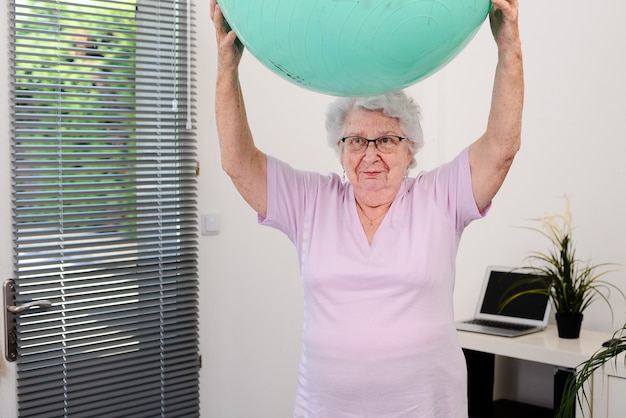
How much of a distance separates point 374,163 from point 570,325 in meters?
1.35

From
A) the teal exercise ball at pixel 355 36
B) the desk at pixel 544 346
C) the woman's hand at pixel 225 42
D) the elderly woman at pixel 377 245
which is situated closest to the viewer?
the teal exercise ball at pixel 355 36

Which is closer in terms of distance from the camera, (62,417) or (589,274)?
(62,417)

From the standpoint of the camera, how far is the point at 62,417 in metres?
2.54

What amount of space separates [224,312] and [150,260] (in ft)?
1.19

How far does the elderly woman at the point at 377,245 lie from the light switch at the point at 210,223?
109cm

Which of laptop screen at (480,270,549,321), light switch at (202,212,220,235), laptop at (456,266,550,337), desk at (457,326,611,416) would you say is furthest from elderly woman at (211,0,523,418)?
laptop screen at (480,270,549,321)

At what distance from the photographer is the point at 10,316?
7.84 feet

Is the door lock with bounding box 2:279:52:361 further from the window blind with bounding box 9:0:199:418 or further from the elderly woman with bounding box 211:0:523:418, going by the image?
the elderly woman with bounding box 211:0:523:418

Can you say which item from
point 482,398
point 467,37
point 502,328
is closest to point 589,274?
point 502,328

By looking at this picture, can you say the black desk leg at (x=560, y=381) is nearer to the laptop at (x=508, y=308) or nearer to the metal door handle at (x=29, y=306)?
the laptop at (x=508, y=308)

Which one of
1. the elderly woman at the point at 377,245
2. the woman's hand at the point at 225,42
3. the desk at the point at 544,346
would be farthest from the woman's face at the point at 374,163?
the desk at the point at 544,346

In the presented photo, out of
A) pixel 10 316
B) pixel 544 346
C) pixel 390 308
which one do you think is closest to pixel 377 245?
pixel 390 308

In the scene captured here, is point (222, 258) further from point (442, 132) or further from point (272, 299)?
point (442, 132)

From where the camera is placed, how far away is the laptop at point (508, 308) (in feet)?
9.41
